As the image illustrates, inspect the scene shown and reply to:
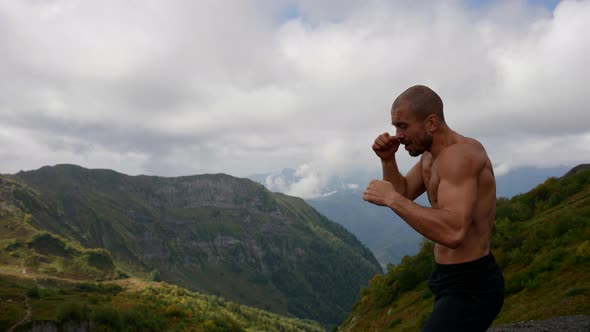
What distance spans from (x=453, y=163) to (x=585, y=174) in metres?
38.3

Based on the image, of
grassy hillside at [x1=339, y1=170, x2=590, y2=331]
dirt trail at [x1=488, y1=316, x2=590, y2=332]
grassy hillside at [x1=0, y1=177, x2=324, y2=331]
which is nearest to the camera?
dirt trail at [x1=488, y1=316, x2=590, y2=332]

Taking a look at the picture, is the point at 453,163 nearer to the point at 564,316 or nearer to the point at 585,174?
the point at 564,316

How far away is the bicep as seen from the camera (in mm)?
5489

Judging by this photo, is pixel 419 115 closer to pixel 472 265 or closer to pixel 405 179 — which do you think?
pixel 405 179

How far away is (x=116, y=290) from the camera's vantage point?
104438 mm

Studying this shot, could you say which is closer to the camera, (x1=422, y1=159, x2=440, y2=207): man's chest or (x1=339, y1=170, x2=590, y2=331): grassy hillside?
(x1=422, y1=159, x2=440, y2=207): man's chest

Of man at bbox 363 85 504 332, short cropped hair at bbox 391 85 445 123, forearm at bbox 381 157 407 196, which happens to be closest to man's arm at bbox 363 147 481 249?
man at bbox 363 85 504 332

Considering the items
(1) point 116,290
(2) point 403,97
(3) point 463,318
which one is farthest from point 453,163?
(1) point 116,290

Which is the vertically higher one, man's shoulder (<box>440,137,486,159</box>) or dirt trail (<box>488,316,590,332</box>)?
man's shoulder (<box>440,137,486,159</box>)

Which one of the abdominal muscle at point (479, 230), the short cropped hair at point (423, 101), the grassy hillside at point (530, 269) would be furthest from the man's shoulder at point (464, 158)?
the grassy hillside at point (530, 269)

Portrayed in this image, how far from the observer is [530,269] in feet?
62.3

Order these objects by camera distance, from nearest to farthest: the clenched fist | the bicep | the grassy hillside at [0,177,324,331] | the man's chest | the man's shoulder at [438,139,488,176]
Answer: the man's shoulder at [438,139,488,176]
the man's chest
the clenched fist
the bicep
the grassy hillside at [0,177,324,331]

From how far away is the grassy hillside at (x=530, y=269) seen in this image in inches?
588

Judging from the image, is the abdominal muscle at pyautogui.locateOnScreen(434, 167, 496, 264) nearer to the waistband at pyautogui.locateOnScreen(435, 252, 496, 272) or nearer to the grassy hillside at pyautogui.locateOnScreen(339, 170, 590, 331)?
the waistband at pyautogui.locateOnScreen(435, 252, 496, 272)
